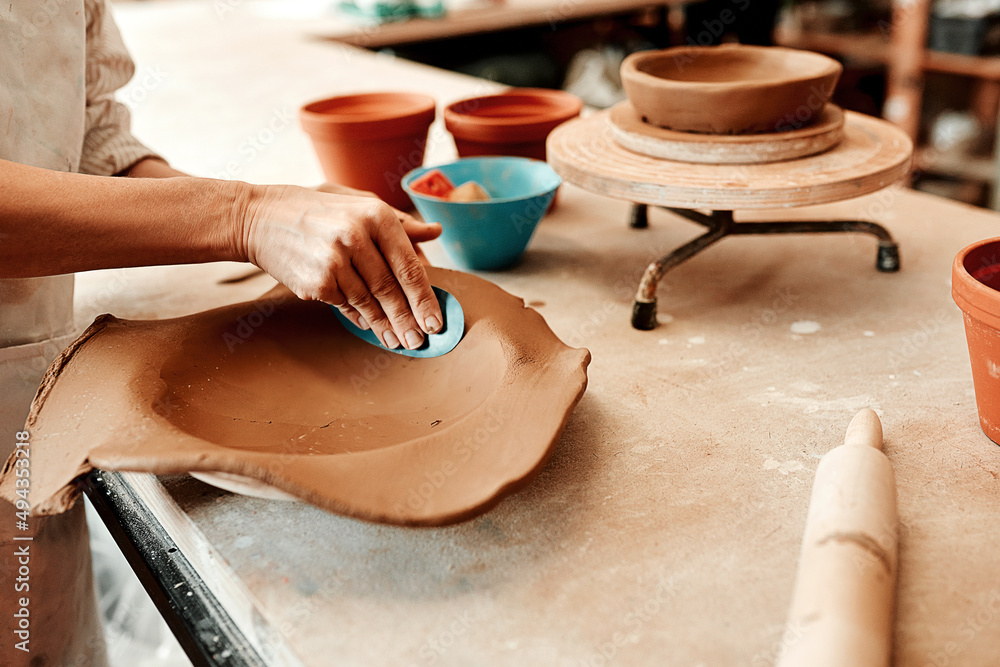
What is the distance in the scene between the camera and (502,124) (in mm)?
1427

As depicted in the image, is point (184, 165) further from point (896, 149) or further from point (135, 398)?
point (896, 149)

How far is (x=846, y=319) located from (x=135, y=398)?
3.10 feet

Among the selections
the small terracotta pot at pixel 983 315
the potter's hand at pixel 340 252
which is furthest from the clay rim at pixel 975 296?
the potter's hand at pixel 340 252

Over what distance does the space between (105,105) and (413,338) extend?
27.6 inches

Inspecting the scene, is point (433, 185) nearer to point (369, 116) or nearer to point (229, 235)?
point (369, 116)

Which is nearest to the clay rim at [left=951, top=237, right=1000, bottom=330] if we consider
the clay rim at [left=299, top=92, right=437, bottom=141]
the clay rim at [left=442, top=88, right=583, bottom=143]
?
the clay rim at [left=442, top=88, right=583, bottom=143]

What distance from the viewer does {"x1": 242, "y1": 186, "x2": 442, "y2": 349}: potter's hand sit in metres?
0.86

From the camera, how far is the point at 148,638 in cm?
203

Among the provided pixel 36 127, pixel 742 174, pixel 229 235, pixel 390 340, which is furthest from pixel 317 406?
pixel 742 174

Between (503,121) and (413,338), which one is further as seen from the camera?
(503,121)

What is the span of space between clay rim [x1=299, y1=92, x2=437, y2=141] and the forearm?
56 centimetres

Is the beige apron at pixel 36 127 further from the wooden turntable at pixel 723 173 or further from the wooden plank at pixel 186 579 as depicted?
the wooden turntable at pixel 723 173

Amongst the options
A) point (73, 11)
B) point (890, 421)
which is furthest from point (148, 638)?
point (890, 421)

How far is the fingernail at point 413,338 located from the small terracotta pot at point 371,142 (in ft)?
2.04
